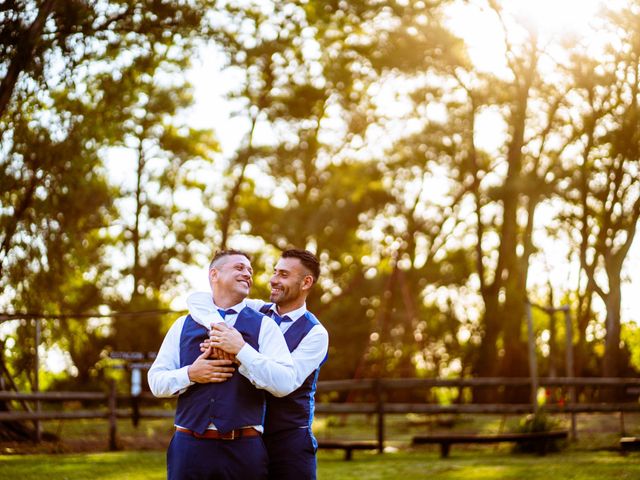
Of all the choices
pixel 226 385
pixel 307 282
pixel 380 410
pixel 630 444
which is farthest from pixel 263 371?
pixel 380 410

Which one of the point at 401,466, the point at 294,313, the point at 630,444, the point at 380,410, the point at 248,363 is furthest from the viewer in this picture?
the point at 380,410

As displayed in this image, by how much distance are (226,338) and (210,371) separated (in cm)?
15

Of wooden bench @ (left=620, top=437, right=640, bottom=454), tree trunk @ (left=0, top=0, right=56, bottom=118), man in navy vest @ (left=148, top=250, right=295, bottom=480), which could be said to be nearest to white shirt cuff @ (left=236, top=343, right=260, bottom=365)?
man in navy vest @ (left=148, top=250, right=295, bottom=480)

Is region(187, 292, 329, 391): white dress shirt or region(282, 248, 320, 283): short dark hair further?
region(282, 248, 320, 283): short dark hair

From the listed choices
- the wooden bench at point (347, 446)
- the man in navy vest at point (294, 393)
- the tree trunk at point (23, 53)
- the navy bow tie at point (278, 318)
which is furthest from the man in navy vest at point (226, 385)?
the wooden bench at point (347, 446)

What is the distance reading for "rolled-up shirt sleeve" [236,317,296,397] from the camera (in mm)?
4066

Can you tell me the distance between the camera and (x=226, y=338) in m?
4.08

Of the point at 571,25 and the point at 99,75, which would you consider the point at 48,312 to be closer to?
the point at 99,75

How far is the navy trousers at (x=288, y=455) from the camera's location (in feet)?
15.0

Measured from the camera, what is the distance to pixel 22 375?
642 inches

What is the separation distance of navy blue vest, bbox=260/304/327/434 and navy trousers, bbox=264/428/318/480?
0.04 metres

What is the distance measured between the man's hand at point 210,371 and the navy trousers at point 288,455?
24.8 inches

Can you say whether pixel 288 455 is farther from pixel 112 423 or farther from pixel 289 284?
pixel 112 423

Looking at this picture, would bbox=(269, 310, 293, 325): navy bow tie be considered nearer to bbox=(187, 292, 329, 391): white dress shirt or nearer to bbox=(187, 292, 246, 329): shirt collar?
bbox=(187, 292, 329, 391): white dress shirt
